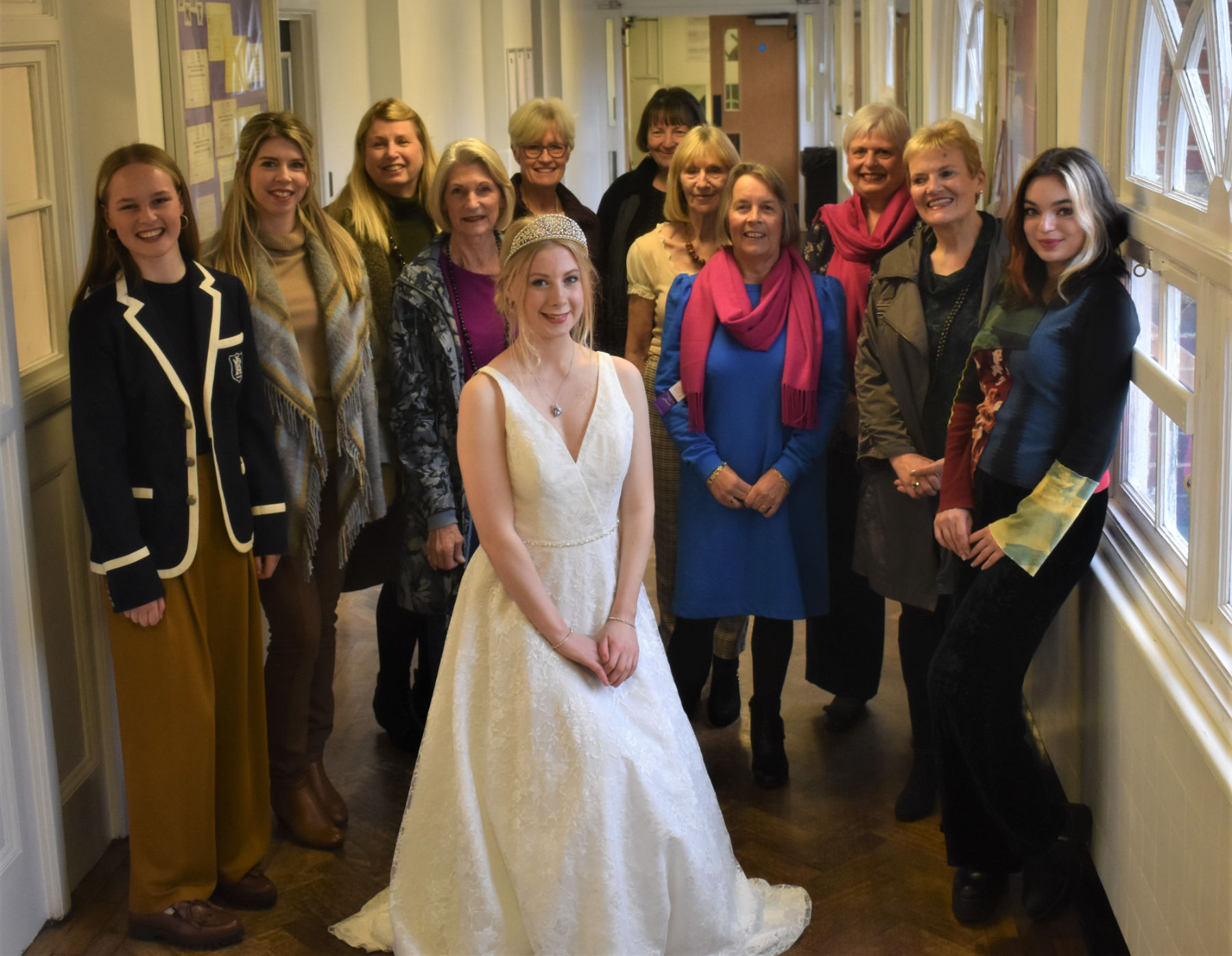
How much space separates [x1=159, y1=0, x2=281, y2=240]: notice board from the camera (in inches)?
134

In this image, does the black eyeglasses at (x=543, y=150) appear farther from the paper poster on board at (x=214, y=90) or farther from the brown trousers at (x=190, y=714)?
the brown trousers at (x=190, y=714)

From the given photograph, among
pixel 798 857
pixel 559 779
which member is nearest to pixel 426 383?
pixel 559 779

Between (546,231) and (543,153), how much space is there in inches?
59.2

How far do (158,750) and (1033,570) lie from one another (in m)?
1.82

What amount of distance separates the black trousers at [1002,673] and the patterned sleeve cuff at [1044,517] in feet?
0.21

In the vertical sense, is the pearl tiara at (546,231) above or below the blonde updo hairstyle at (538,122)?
below

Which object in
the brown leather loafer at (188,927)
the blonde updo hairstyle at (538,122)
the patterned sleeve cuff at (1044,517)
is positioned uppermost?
the blonde updo hairstyle at (538,122)

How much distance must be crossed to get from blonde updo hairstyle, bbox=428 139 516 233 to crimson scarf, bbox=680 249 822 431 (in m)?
0.54

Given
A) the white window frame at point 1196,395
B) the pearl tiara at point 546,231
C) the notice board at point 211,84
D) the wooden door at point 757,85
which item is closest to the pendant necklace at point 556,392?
the pearl tiara at point 546,231

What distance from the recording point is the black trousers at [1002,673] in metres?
2.62

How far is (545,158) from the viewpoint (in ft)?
13.2

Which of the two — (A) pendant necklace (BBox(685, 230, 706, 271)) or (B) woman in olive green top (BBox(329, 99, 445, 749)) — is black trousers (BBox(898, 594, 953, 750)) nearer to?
(A) pendant necklace (BBox(685, 230, 706, 271))

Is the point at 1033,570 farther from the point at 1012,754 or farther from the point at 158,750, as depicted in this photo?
the point at 158,750

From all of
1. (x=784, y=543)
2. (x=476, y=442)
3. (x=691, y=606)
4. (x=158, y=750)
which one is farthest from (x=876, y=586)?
(x=158, y=750)
